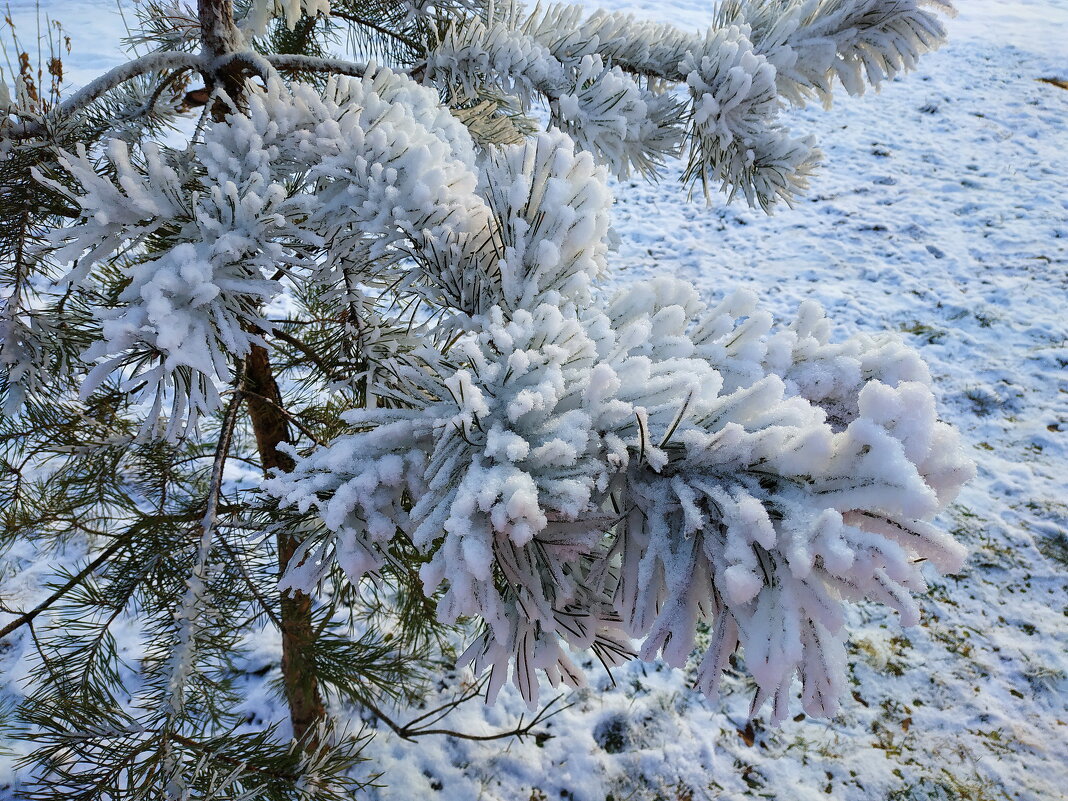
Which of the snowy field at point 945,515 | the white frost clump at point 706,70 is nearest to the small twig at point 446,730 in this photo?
the snowy field at point 945,515

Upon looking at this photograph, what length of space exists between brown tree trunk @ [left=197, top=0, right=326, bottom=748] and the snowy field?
0.54 metres

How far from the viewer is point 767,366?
2.23 ft

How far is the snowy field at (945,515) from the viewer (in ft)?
7.39

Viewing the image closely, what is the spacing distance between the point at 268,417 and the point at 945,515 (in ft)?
10.6

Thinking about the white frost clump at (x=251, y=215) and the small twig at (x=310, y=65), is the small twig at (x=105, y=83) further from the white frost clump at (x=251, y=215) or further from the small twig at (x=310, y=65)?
the white frost clump at (x=251, y=215)

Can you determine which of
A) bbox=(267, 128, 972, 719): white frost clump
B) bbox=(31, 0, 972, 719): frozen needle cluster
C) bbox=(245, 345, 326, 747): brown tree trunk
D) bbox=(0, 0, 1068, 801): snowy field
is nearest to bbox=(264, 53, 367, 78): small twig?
bbox=(31, 0, 972, 719): frozen needle cluster

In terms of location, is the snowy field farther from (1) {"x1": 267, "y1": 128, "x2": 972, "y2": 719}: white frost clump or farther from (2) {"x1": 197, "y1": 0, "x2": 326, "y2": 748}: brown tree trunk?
(1) {"x1": 267, "y1": 128, "x2": 972, "y2": 719}: white frost clump

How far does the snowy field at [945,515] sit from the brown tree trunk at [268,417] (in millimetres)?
545

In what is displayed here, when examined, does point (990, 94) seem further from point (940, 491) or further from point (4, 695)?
point (4, 695)

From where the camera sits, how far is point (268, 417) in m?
1.54

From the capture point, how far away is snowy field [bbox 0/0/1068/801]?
7.39 feet

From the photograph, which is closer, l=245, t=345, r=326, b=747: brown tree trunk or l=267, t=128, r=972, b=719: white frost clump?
l=267, t=128, r=972, b=719: white frost clump

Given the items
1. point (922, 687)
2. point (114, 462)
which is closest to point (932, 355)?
point (922, 687)

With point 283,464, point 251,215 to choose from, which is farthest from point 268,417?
point 251,215
